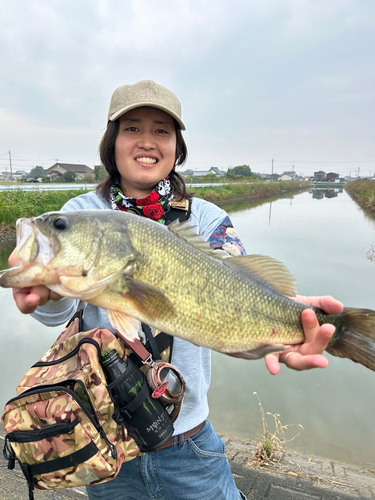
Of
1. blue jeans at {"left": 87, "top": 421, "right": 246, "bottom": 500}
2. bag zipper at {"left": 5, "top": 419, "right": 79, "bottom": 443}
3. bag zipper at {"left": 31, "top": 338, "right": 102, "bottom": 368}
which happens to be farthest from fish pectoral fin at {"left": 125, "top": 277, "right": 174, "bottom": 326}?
blue jeans at {"left": 87, "top": 421, "right": 246, "bottom": 500}

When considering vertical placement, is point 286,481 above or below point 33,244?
below

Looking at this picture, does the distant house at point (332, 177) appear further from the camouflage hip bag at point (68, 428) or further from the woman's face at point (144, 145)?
the camouflage hip bag at point (68, 428)

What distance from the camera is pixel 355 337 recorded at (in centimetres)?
160

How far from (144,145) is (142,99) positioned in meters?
0.26

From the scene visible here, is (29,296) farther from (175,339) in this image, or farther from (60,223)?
(175,339)

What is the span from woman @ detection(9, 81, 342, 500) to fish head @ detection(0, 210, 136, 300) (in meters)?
0.12

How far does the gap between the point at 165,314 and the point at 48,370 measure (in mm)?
667

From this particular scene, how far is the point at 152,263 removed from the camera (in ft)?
4.96

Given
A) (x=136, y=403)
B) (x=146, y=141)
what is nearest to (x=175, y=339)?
(x=136, y=403)

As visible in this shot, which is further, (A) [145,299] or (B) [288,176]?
(B) [288,176]

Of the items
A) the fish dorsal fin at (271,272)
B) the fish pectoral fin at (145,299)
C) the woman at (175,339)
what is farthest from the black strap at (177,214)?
the fish pectoral fin at (145,299)

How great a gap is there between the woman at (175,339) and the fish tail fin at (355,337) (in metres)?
0.09

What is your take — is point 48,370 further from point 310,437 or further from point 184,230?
point 310,437

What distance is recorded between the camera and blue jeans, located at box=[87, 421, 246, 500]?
176 centimetres
